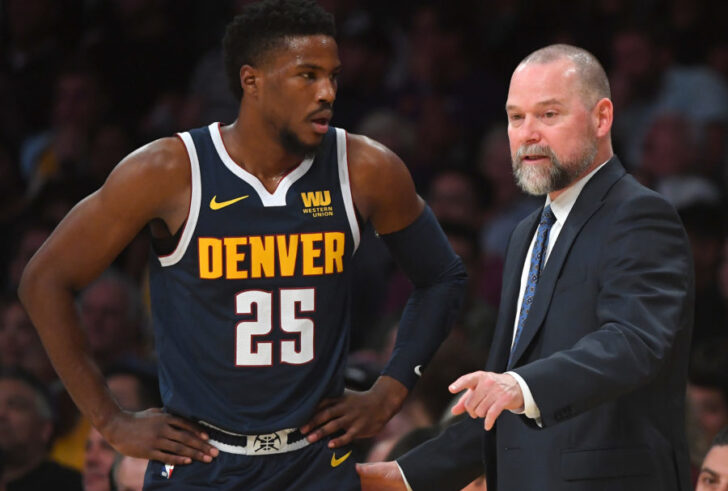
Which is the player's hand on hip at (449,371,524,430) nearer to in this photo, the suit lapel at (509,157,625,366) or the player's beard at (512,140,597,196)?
the suit lapel at (509,157,625,366)

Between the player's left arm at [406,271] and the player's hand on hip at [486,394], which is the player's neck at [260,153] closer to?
the player's left arm at [406,271]

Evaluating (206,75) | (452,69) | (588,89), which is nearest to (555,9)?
(452,69)

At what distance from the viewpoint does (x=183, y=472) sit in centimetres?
321

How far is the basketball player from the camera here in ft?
10.5

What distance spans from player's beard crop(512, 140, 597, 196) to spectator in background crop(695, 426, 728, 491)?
143cm

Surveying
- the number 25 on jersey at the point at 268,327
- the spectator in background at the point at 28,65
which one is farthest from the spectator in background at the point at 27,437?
the spectator in background at the point at 28,65

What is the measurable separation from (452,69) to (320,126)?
15.7ft

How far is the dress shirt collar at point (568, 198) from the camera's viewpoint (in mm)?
3141

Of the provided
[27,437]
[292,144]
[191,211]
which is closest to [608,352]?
[292,144]

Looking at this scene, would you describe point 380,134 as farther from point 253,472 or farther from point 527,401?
point 527,401

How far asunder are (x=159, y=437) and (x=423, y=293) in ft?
2.82

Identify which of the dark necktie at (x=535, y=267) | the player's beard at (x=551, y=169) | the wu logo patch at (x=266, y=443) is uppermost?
the player's beard at (x=551, y=169)

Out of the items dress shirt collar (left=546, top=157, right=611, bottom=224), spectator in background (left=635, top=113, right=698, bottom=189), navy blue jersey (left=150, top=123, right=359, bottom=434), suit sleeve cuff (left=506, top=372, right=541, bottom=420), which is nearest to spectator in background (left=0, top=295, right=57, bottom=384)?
spectator in background (left=635, top=113, right=698, bottom=189)

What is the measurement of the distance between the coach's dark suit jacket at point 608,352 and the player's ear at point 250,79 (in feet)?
2.95
